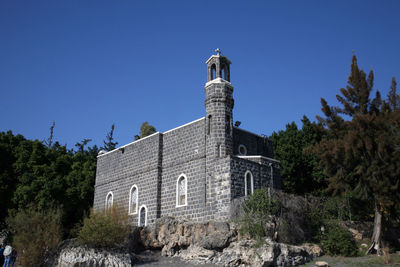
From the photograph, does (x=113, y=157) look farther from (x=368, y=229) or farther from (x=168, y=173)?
(x=368, y=229)

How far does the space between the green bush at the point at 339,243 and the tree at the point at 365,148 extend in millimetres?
1114

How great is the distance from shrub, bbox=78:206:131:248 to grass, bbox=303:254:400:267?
9324 mm

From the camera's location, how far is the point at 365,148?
20.1m

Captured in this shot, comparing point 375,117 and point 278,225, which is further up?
point 375,117

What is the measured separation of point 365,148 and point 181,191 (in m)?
11.2

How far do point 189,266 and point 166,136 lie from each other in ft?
34.5

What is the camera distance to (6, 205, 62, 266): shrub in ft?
60.8

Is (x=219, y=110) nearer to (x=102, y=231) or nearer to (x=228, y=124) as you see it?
(x=228, y=124)

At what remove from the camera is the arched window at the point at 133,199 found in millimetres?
27234

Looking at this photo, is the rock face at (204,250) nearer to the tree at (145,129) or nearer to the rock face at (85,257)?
the rock face at (85,257)

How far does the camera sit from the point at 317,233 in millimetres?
20953

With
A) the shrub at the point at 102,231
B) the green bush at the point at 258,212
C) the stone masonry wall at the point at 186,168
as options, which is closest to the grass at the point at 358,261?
the green bush at the point at 258,212

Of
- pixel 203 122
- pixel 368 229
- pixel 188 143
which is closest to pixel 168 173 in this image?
pixel 188 143

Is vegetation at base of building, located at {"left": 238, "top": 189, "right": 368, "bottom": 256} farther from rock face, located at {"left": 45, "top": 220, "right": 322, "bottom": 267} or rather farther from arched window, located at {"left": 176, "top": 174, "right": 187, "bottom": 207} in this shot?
arched window, located at {"left": 176, "top": 174, "right": 187, "bottom": 207}
